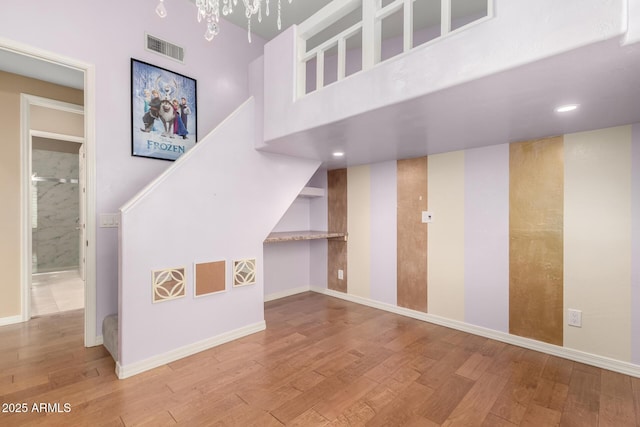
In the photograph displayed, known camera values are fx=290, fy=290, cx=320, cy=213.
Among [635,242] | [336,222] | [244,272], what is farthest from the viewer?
[336,222]

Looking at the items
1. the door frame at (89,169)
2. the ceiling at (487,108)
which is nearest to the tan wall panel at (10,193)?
the ceiling at (487,108)

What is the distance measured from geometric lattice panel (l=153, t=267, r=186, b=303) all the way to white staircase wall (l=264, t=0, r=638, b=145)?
1565mm

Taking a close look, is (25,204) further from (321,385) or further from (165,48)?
(321,385)

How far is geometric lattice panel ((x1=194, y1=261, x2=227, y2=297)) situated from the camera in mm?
2611

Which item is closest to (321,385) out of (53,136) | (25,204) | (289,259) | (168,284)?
(168,284)

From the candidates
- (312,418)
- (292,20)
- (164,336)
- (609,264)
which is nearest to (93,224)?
(164,336)

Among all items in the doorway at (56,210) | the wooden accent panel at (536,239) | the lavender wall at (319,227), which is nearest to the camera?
the wooden accent panel at (536,239)

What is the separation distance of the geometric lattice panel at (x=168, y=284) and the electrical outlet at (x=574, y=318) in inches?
132

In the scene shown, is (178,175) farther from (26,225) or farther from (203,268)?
(26,225)

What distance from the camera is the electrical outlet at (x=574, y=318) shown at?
2.48 meters

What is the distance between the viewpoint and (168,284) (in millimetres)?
2430

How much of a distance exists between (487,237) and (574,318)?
94cm

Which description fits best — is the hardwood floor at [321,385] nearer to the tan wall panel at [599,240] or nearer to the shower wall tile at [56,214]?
the tan wall panel at [599,240]

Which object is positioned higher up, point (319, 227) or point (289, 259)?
point (319, 227)
